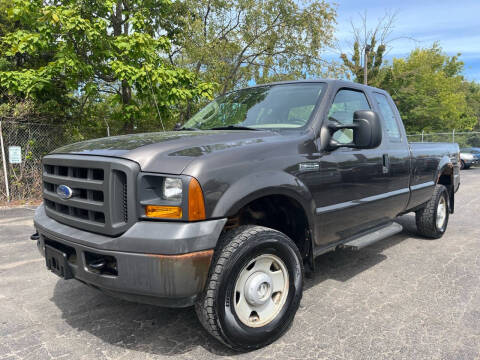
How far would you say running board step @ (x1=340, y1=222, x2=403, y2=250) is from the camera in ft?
11.0

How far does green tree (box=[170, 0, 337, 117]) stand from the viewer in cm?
1250

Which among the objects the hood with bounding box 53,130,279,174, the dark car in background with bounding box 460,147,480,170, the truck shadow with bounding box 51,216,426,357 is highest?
the hood with bounding box 53,130,279,174

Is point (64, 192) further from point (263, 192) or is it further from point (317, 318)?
point (317, 318)

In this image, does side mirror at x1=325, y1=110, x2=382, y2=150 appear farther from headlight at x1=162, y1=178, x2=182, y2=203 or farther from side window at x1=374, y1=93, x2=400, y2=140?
headlight at x1=162, y1=178, x2=182, y2=203

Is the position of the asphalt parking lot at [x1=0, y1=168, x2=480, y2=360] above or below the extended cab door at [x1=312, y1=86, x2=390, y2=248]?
below

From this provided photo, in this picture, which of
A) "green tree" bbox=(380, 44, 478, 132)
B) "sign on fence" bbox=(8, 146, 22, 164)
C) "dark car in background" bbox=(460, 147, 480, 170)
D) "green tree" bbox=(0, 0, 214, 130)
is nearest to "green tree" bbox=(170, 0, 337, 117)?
"green tree" bbox=(0, 0, 214, 130)

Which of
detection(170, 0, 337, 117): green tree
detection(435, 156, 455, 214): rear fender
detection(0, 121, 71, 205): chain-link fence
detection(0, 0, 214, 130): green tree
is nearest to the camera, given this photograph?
detection(435, 156, 455, 214): rear fender

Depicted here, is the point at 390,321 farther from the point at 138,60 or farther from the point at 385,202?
the point at 138,60

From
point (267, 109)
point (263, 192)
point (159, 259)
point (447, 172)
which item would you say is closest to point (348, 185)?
point (267, 109)

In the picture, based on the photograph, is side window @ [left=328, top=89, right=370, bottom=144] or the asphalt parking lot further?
side window @ [left=328, top=89, right=370, bottom=144]

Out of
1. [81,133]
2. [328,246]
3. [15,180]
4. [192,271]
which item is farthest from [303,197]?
[81,133]

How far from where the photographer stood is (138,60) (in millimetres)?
8797

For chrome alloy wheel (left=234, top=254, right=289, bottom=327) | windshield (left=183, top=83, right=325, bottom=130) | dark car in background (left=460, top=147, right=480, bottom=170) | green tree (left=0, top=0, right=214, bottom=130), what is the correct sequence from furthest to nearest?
dark car in background (left=460, top=147, right=480, bottom=170)
green tree (left=0, top=0, right=214, bottom=130)
windshield (left=183, top=83, right=325, bottom=130)
chrome alloy wheel (left=234, top=254, right=289, bottom=327)

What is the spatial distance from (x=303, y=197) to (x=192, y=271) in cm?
107
